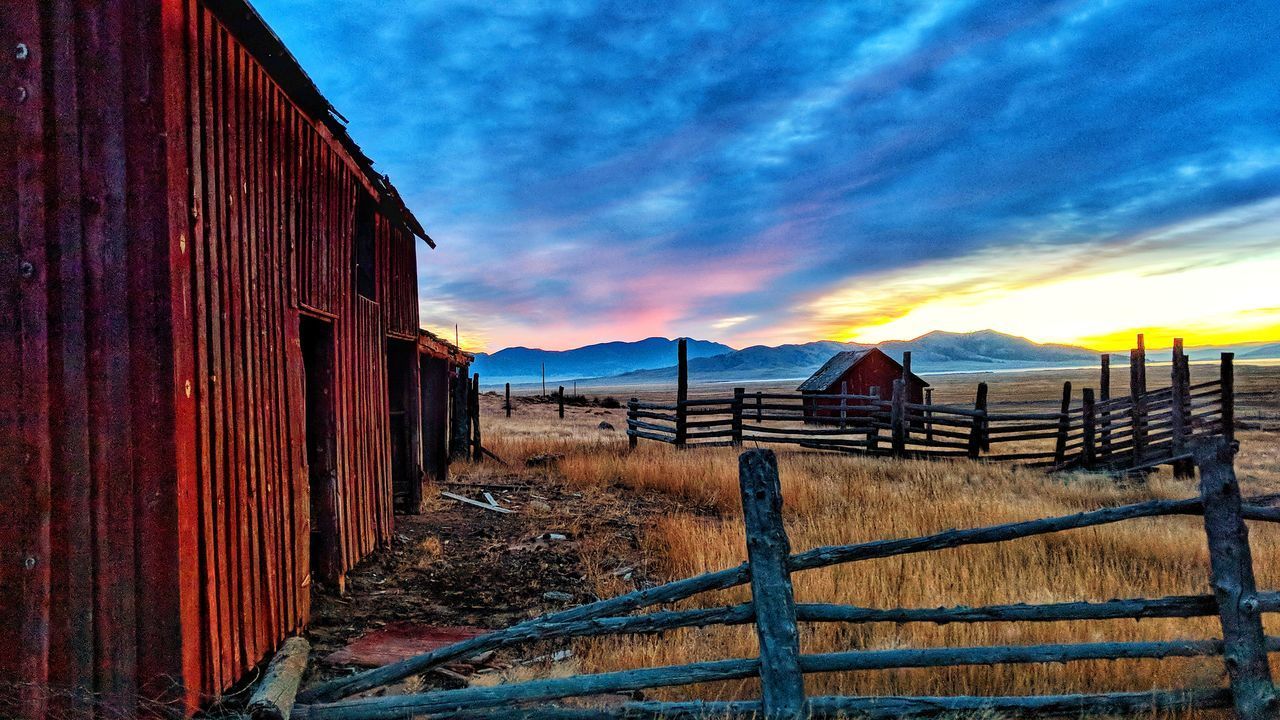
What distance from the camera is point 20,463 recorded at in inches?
132

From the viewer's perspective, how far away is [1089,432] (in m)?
13.1

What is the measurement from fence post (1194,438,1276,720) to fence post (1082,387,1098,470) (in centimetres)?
1138

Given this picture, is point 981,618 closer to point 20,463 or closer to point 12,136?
point 20,463

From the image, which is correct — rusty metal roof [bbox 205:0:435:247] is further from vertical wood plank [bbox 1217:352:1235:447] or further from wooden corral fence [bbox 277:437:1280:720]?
vertical wood plank [bbox 1217:352:1235:447]

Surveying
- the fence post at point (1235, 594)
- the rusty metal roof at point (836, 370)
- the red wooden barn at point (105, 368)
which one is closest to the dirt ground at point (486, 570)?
the red wooden barn at point (105, 368)

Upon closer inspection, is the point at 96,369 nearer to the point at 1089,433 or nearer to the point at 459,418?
the point at 459,418

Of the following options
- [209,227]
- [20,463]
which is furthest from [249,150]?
[20,463]

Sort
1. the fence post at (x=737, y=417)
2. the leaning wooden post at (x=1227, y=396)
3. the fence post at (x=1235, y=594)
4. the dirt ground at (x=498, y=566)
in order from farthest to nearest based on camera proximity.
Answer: the fence post at (x=737, y=417)
the leaning wooden post at (x=1227, y=396)
the dirt ground at (x=498, y=566)
the fence post at (x=1235, y=594)

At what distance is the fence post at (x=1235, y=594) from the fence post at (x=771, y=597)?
222 centimetres

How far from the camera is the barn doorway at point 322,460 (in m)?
6.00

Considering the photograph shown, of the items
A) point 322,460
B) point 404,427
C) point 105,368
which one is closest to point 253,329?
point 105,368

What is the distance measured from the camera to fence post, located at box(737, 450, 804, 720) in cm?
315

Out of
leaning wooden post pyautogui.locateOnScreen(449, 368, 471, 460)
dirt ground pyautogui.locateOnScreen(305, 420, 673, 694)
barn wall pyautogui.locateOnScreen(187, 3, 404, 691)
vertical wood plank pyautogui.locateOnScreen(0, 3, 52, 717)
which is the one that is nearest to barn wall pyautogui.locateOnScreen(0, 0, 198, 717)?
vertical wood plank pyautogui.locateOnScreen(0, 3, 52, 717)

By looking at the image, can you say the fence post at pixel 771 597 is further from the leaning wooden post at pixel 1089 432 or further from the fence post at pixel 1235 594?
the leaning wooden post at pixel 1089 432
